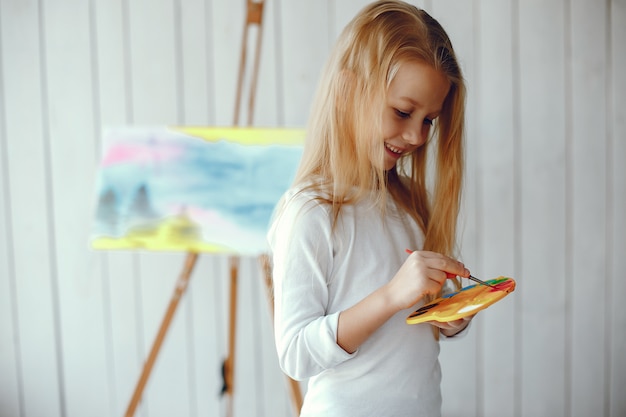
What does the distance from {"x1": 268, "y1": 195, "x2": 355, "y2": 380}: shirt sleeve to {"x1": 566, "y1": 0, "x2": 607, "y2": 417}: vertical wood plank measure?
1142 millimetres

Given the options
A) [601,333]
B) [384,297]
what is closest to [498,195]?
[601,333]

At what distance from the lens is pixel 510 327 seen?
166 centimetres

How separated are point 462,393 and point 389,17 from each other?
1.27 meters

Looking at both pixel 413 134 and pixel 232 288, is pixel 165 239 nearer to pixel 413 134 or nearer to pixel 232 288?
pixel 232 288

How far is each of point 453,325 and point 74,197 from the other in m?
1.38

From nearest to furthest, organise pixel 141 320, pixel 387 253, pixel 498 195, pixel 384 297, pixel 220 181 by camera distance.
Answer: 1. pixel 384 297
2. pixel 387 253
3. pixel 220 181
4. pixel 498 195
5. pixel 141 320

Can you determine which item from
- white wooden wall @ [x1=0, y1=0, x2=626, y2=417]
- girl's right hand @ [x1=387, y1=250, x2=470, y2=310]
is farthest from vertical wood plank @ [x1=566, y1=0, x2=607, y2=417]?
girl's right hand @ [x1=387, y1=250, x2=470, y2=310]

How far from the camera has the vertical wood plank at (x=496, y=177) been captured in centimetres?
160

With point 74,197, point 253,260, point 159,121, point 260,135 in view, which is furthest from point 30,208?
point 260,135

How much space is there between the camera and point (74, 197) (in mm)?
1771

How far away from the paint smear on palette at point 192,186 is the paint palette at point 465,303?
28.7 inches

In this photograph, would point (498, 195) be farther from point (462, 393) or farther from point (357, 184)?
point (357, 184)

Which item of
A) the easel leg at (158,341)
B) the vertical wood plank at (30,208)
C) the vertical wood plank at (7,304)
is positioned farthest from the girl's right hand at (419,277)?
the vertical wood plank at (7,304)

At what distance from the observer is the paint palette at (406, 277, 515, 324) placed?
677 mm
